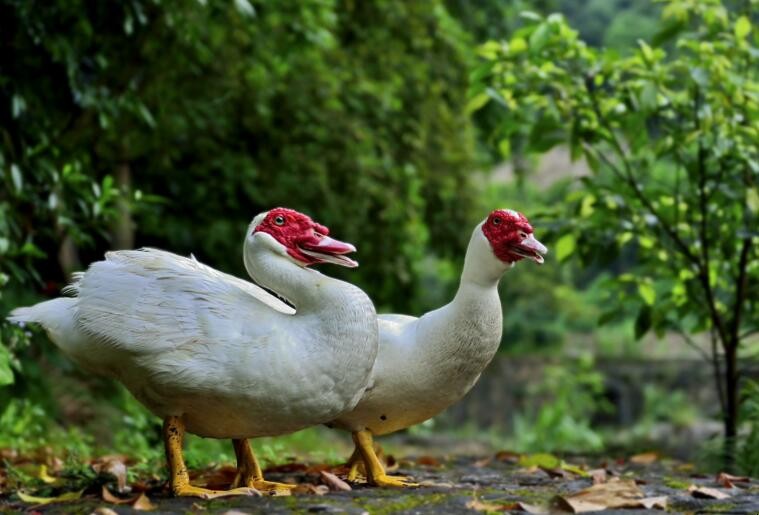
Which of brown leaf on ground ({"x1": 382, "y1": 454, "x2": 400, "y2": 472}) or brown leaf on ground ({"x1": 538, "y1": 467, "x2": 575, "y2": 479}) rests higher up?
brown leaf on ground ({"x1": 538, "y1": 467, "x2": 575, "y2": 479})

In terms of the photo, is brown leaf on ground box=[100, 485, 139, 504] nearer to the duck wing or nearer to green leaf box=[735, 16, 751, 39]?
the duck wing

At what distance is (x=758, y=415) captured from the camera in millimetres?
6090

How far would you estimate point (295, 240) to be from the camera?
3803mm

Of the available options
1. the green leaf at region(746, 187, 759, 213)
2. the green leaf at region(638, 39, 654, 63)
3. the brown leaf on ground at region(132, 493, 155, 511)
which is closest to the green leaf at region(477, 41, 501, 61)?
the green leaf at region(638, 39, 654, 63)

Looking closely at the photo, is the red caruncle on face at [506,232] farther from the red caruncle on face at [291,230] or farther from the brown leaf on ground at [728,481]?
the brown leaf on ground at [728,481]

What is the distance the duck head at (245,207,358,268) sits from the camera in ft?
12.4

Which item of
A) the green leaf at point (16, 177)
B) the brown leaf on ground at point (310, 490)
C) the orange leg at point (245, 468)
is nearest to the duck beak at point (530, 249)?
the brown leaf on ground at point (310, 490)

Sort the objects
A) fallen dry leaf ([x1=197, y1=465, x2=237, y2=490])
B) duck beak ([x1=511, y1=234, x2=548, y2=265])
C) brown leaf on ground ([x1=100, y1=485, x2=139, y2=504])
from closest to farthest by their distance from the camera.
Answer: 1. brown leaf on ground ([x1=100, y1=485, x2=139, y2=504])
2. duck beak ([x1=511, y1=234, x2=548, y2=265])
3. fallen dry leaf ([x1=197, y1=465, x2=237, y2=490])

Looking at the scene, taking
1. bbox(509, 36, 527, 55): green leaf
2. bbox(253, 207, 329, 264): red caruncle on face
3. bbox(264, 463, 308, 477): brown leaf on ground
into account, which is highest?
bbox(509, 36, 527, 55): green leaf

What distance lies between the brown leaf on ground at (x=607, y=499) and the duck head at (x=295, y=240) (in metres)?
1.16

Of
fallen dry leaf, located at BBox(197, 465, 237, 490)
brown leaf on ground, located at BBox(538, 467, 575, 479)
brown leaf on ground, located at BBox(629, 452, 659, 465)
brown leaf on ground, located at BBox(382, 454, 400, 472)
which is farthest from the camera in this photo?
brown leaf on ground, located at BBox(629, 452, 659, 465)

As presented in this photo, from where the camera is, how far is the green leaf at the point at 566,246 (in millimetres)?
6316

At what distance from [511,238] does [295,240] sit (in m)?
0.84

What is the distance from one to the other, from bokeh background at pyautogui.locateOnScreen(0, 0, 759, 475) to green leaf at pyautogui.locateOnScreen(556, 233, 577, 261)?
0.04 ft
